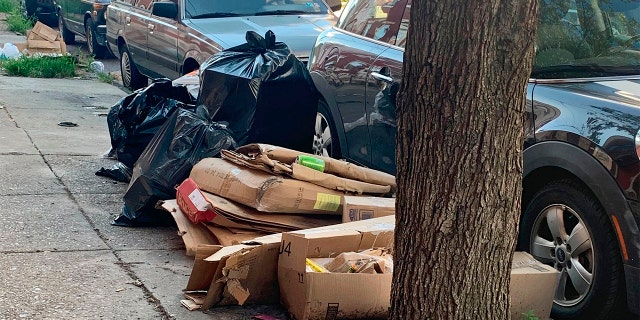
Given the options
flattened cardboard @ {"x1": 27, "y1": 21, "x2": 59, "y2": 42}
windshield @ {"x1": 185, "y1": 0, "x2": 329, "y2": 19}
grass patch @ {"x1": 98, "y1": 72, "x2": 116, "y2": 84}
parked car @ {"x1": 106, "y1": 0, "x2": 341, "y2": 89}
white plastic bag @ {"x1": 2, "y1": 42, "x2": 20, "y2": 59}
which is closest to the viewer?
parked car @ {"x1": 106, "y1": 0, "x2": 341, "y2": 89}

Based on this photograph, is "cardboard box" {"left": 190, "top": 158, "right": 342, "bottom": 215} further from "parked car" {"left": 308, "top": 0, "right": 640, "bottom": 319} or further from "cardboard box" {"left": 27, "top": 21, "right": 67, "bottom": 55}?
"cardboard box" {"left": 27, "top": 21, "right": 67, "bottom": 55}

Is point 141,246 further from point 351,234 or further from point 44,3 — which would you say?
point 44,3

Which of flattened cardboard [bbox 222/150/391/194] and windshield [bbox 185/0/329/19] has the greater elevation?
windshield [bbox 185/0/329/19]

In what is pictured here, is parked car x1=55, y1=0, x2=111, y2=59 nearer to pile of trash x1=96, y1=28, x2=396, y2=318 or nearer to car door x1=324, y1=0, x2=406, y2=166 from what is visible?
pile of trash x1=96, y1=28, x2=396, y2=318

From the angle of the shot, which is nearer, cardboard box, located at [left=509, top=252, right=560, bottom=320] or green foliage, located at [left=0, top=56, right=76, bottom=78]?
cardboard box, located at [left=509, top=252, right=560, bottom=320]

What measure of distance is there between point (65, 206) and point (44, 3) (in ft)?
52.8

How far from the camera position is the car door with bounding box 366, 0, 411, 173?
5.60 metres

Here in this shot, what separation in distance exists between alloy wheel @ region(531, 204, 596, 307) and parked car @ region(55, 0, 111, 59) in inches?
432

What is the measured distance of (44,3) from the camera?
68.7 ft

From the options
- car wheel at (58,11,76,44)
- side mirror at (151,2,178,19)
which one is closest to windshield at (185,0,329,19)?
side mirror at (151,2,178,19)

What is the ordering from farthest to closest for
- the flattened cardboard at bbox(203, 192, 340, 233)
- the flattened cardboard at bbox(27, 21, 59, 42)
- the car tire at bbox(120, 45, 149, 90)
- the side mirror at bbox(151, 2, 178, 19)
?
the flattened cardboard at bbox(27, 21, 59, 42) < the car tire at bbox(120, 45, 149, 90) < the side mirror at bbox(151, 2, 178, 19) < the flattened cardboard at bbox(203, 192, 340, 233)

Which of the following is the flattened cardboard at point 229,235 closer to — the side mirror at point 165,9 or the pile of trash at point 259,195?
the pile of trash at point 259,195

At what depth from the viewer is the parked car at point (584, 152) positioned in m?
4.01

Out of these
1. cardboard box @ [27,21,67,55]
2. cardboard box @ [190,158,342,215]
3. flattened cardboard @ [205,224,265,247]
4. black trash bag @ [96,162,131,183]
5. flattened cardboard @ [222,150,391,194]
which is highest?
flattened cardboard @ [222,150,391,194]
